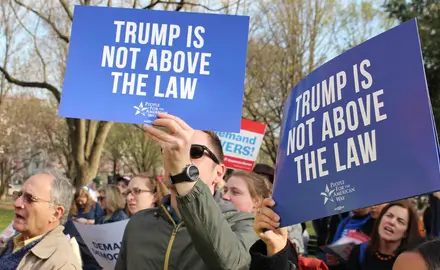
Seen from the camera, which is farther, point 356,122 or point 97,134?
point 97,134

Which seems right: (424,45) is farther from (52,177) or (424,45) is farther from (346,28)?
(52,177)

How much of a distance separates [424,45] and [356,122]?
1550 centimetres

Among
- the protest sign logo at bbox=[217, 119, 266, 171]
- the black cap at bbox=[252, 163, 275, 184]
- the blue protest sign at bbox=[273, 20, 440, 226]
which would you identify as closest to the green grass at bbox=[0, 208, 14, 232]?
the protest sign logo at bbox=[217, 119, 266, 171]

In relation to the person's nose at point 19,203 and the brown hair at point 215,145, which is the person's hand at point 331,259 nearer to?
the brown hair at point 215,145

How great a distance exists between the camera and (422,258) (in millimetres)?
1625

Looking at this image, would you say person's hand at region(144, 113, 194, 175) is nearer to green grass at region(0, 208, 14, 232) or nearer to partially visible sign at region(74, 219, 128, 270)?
partially visible sign at region(74, 219, 128, 270)

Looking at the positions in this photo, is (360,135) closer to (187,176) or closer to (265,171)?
(187,176)

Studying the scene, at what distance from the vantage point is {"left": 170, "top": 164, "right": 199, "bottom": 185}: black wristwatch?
1.94 metres

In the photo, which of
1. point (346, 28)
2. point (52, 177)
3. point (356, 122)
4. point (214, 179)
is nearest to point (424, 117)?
point (356, 122)

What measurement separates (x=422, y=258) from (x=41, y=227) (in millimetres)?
2218

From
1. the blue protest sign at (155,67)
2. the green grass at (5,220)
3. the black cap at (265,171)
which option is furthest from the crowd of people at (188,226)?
the green grass at (5,220)

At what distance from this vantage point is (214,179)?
238 cm

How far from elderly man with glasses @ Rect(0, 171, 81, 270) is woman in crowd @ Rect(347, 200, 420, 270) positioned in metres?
2.30

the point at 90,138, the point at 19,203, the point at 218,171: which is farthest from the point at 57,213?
the point at 90,138
